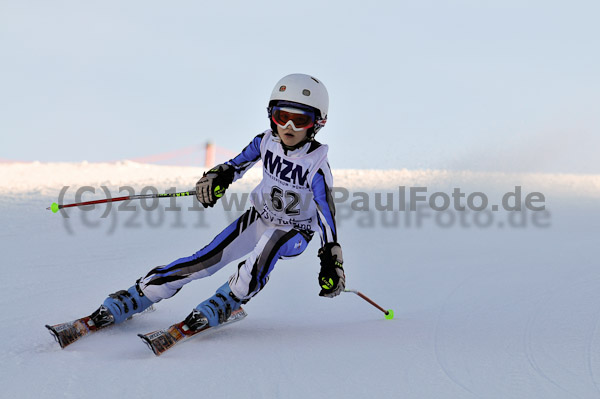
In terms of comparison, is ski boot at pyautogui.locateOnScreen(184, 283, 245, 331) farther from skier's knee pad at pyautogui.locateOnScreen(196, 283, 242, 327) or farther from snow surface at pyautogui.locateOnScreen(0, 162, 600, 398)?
snow surface at pyautogui.locateOnScreen(0, 162, 600, 398)

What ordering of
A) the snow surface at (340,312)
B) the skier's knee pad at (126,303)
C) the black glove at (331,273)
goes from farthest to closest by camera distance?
1. the skier's knee pad at (126,303)
2. the black glove at (331,273)
3. the snow surface at (340,312)

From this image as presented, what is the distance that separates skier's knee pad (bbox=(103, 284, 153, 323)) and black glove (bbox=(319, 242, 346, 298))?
1.21 meters

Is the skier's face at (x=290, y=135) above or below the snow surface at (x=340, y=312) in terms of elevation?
above

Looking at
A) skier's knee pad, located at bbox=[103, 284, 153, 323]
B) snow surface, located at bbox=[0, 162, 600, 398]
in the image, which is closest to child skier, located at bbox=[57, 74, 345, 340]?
skier's knee pad, located at bbox=[103, 284, 153, 323]

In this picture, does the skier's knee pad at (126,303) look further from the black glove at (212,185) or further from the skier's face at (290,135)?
the skier's face at (290,135)

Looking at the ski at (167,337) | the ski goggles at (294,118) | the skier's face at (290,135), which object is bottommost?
the ski at (167,337)

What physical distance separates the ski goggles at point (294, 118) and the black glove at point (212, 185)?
59cm

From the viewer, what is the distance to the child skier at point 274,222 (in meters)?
3.71

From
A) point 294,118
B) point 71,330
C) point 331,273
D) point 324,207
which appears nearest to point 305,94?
point 294,118

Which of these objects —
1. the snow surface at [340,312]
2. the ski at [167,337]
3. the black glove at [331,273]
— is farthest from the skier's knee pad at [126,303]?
the black glove at [331,273]

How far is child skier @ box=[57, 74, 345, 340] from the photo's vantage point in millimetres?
3715

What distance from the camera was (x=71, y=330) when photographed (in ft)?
12.0

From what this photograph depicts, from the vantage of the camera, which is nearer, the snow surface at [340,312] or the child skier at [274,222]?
the snow surface at [340,312]

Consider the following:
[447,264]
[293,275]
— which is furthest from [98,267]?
[447,264]
